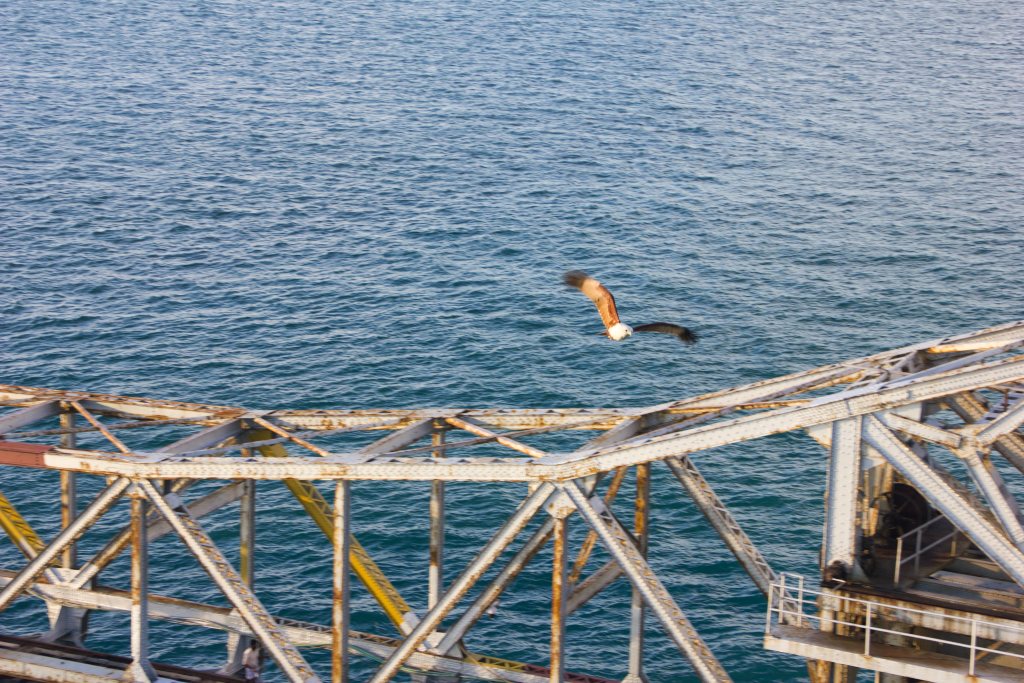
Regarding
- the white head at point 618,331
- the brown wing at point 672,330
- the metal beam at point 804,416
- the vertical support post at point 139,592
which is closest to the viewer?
the metal beam at point 804,416

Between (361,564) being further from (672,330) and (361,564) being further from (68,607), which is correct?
(672,330)

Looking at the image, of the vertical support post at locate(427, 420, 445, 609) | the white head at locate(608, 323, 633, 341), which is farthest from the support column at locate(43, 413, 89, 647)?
the white head at locate(608, 323, 633, 341)

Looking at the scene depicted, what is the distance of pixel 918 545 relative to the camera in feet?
82.2

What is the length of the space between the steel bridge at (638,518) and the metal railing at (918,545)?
100 mm

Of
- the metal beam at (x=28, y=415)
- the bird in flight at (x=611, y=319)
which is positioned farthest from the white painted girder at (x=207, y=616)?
the bird in flight at (x=611, y=319)

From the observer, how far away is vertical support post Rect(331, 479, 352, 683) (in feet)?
84.7

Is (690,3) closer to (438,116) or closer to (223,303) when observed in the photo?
(438,116)

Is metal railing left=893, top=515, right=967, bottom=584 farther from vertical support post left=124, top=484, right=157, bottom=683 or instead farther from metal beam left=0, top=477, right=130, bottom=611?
metal beam left=0, top=477, right=130, bottom=611

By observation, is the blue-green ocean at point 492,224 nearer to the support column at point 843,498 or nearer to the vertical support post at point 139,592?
the vertical support post at point 139,592

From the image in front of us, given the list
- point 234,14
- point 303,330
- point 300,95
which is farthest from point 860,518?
point 234,14

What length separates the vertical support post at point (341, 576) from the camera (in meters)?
25.8

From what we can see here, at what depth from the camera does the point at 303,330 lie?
259ft

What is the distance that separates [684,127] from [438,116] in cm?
2205

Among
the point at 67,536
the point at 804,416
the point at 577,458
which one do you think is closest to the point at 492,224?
the point at 67,536
